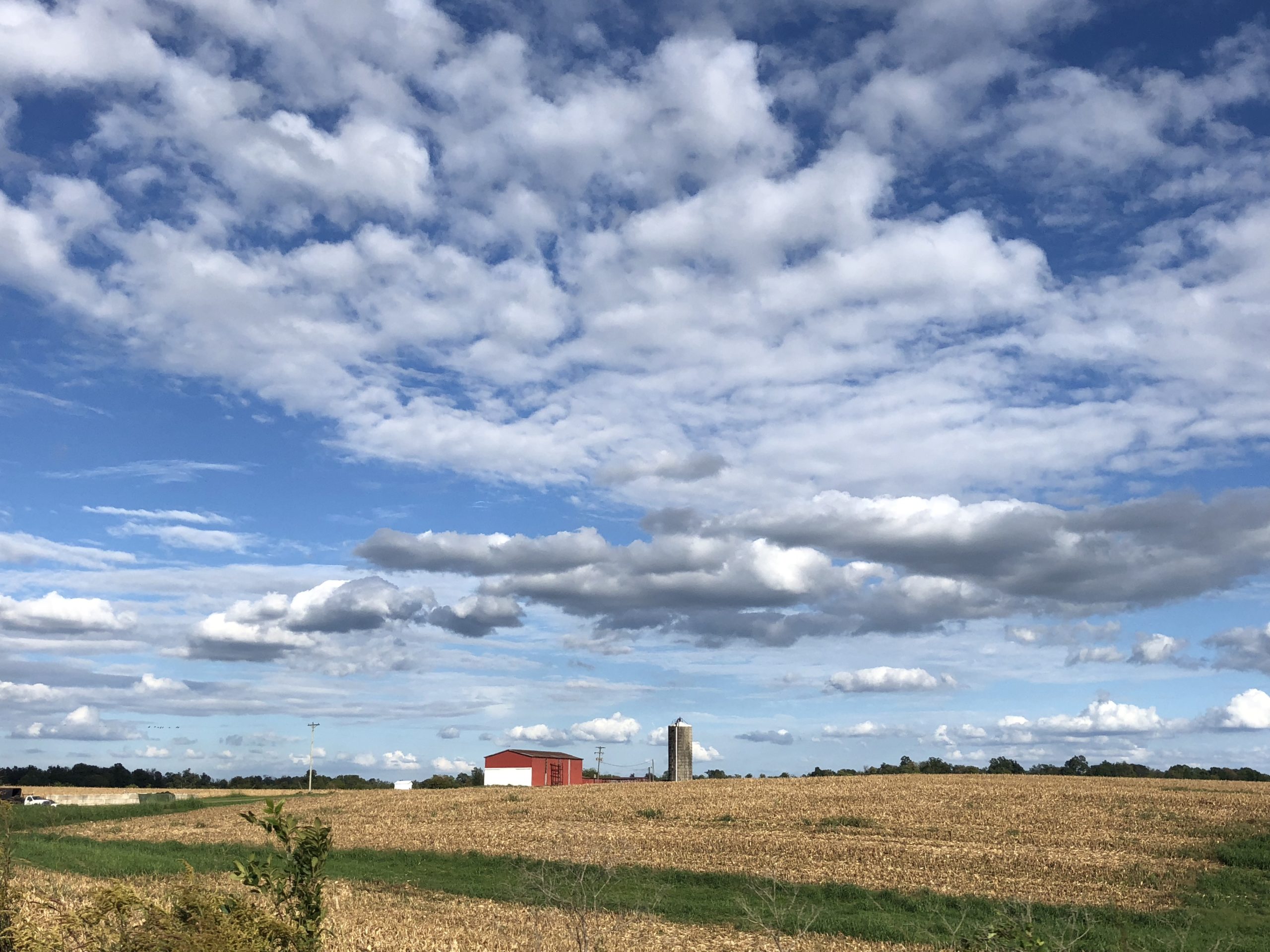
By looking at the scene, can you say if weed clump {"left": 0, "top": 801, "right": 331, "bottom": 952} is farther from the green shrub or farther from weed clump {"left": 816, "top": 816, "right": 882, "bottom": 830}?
weed clump {"left": 816, "top": 816, "right": 882, "bottom": 830}

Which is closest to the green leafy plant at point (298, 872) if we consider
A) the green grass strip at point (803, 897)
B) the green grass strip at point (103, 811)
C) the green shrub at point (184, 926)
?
the green shrub at point (184, 926)

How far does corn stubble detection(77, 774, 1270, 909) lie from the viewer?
32000 mm

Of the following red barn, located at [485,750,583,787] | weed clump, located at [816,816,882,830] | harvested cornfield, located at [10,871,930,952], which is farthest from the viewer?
red barn, located at [485,750,583,787]

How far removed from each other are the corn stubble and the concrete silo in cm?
1872

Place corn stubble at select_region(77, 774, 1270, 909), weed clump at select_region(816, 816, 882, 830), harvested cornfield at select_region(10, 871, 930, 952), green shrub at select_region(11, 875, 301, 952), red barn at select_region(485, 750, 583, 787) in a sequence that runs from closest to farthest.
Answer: green shrub at select_region(11, 875, 301, 952), harvested cornfield at select_region(10, 871, 930, 952), corn stubble at select_region(77, 774, 1270, 909), weed clump at select_region(816, 816, 882, 830), red barn at select_region(485, 750, 583, 787)

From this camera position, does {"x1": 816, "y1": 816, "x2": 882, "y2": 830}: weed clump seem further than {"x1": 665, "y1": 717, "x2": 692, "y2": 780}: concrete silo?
No

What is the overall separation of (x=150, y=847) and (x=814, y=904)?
33.2 meters

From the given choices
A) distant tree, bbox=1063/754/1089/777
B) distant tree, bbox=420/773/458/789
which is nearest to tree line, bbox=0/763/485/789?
distant tree, bbox=420/773/458/789

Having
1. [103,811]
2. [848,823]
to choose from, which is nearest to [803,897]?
[848,823]

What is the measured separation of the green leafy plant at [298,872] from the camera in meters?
8.59

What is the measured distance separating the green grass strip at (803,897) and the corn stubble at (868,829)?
106 cm

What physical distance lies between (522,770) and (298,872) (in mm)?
98151

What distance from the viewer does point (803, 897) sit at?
1148 inches

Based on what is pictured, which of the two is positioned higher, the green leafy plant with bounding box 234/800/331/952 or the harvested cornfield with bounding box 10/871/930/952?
the green leafy plant with bounding box 234/800/331/952
